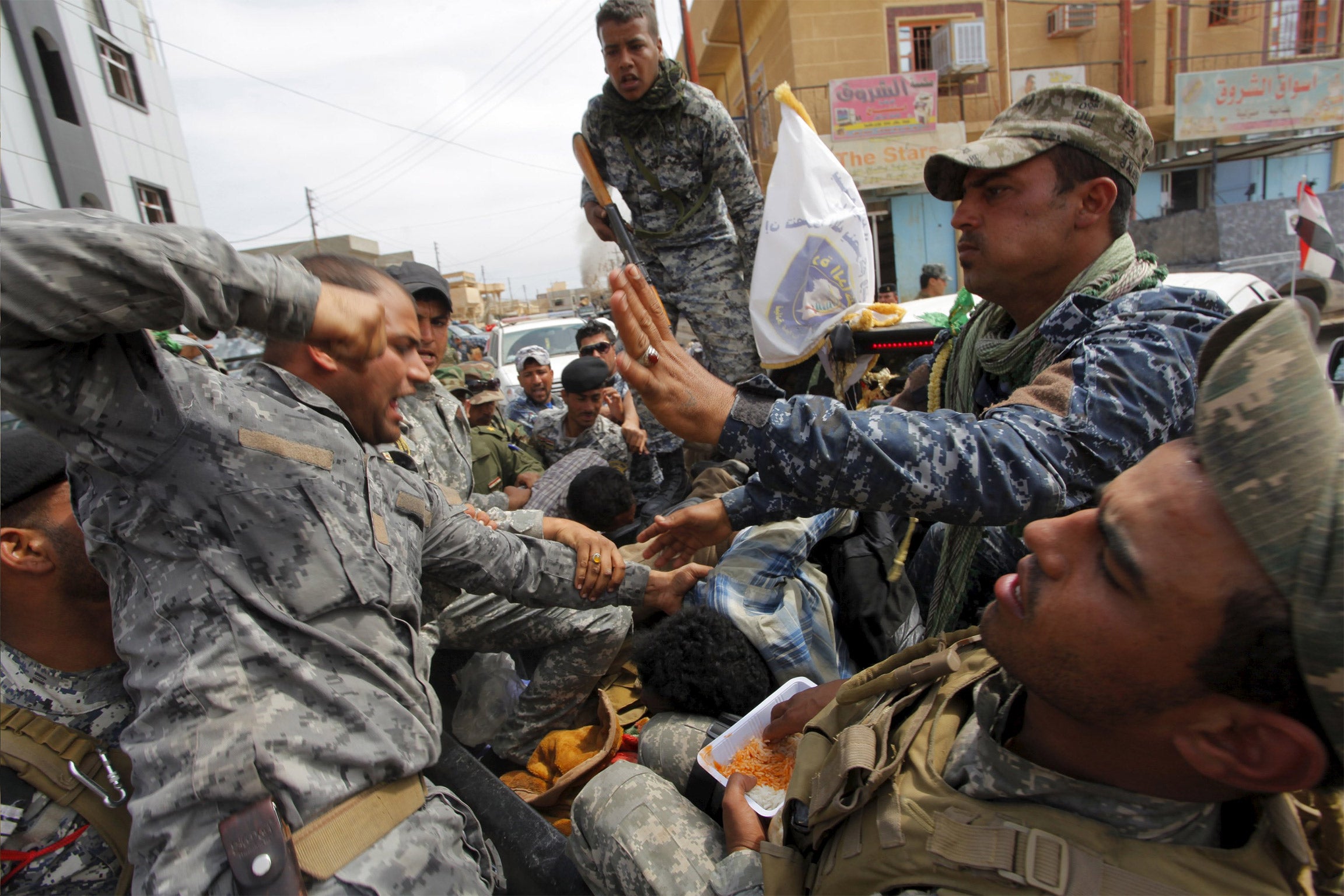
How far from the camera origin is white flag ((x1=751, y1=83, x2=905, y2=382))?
3396 millimetres

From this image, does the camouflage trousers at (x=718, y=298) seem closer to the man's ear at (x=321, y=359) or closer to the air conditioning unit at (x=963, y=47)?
the man's ear at (x=321, y=359)

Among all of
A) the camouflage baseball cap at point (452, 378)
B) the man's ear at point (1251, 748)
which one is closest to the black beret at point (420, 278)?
the camouflage baseball cap at point (452, 378)

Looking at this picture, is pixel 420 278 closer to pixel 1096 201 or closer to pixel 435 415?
pixel 435 415

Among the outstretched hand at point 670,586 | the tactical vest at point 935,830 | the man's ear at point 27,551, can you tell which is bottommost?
the outstretched hand at point 670,586

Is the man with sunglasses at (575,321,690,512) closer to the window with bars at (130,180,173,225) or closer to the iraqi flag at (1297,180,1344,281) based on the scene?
the iraqi flag at (1297,180,1344,281)

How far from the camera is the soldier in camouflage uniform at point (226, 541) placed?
3.83ft

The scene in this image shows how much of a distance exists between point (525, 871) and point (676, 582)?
1.05 meters

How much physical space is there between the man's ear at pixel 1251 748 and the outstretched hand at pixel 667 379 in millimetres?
897

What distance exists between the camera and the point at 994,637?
1215mm

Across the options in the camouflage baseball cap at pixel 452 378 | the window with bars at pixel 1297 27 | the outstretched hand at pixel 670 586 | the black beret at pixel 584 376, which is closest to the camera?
the outstretched hand at pixel 670 586

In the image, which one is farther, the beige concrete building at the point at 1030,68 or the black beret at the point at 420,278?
the beige concrete building at the point at 1030,68

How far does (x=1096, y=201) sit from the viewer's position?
76.3 inches

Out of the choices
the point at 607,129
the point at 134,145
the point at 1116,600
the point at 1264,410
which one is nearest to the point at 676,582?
the point at 1116,600

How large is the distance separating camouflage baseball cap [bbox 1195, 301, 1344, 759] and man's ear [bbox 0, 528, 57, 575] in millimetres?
2258
